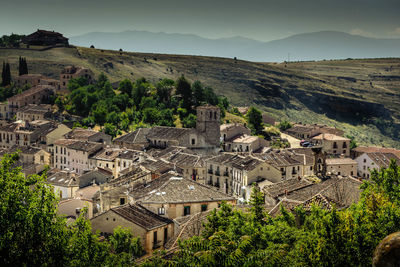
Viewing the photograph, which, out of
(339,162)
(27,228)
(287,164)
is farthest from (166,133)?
(27,228)

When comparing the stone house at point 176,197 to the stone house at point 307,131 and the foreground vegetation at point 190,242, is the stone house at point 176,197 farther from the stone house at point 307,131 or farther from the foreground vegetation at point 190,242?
the stone house at point 307,131

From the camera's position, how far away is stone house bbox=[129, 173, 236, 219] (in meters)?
37.2

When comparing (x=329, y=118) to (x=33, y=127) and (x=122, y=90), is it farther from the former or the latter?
(x=33, y=127)

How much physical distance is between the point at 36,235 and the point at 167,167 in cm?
3439

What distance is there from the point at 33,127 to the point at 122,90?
32.4 m

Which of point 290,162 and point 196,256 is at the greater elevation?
point 196,256

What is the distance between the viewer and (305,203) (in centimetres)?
3384

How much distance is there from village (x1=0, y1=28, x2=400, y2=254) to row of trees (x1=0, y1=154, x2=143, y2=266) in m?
3.17

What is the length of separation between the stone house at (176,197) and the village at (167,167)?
80 millimetres

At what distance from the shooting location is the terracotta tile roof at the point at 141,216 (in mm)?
32112

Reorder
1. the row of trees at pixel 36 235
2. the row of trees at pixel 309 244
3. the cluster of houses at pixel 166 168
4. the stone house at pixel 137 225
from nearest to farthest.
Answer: the row of trees at pixel 309 244, the row of trees at pixel 36 235, the stone house at pixel 137 225, the cluster of houses at pixel 166 168

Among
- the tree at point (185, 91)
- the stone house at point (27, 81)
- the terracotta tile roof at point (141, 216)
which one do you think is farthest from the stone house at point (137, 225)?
the stone house at point (27, 81)


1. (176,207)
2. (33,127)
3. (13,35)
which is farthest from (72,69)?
(176,207)

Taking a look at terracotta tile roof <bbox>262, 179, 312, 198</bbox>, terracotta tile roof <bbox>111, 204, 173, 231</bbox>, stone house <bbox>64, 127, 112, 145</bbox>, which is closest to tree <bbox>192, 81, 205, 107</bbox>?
stone house <bbox>64, 127, 112, 145</bbox>
